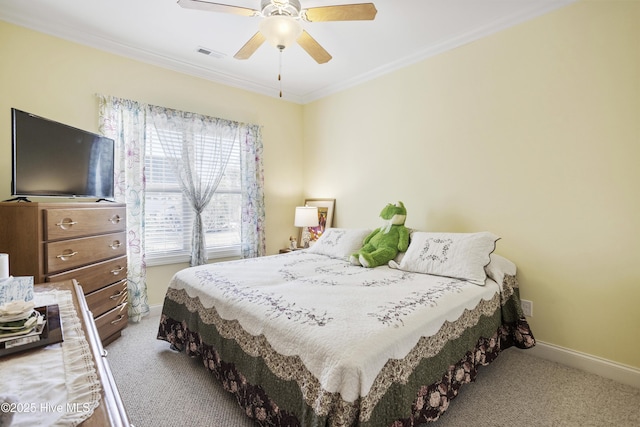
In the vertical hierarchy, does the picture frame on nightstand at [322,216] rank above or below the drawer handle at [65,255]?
above

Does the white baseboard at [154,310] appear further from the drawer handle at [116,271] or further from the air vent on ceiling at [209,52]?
the air vent on ceiling at [209,52]

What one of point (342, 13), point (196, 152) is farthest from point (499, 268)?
point (196, 152)

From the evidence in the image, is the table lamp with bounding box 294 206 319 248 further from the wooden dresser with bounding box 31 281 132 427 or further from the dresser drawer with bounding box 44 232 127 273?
the wooden dresser with bounding box 31 281 132 427

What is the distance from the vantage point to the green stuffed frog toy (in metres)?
2.65

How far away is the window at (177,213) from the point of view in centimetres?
324

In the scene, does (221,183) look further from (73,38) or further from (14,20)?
(14,20)

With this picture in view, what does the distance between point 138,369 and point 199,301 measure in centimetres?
72

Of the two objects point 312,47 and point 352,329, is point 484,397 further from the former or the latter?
point 312,47

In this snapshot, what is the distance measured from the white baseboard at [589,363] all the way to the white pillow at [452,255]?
84cm

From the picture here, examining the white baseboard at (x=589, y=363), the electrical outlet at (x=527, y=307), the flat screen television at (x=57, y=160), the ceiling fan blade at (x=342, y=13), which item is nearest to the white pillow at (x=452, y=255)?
the electrical outlet at (x=527, y=307)

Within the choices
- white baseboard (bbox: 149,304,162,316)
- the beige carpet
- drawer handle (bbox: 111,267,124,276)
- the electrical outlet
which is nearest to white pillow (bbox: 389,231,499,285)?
the electrical outlet

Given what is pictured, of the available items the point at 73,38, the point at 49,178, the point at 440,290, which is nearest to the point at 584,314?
the point at 440,290

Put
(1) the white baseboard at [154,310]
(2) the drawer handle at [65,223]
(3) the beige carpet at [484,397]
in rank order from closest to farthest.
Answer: (3) the beige carpet at [484,397]
(2) the drawer handle at [65,223]
(1) the white baseboard at [154,310]

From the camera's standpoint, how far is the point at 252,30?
8.73 feet
